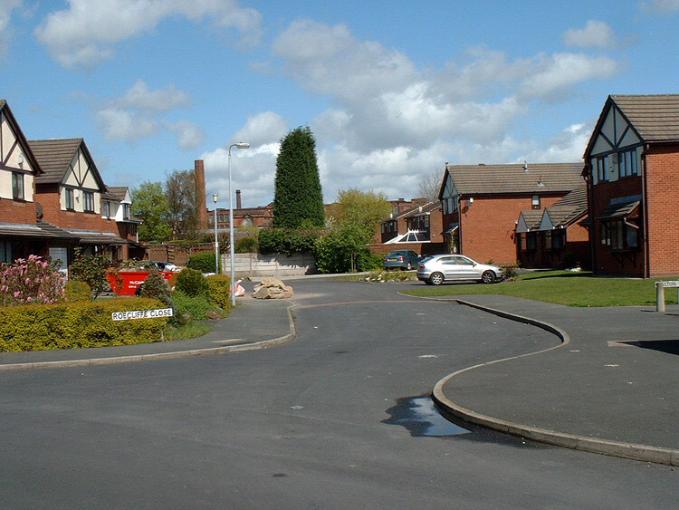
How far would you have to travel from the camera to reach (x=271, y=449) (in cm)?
831

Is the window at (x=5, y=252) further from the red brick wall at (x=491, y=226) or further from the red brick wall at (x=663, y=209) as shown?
the red brick wall at (x=491, y=226)

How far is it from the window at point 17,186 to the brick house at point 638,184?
25.0m

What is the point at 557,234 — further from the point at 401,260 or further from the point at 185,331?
the point at 185,331

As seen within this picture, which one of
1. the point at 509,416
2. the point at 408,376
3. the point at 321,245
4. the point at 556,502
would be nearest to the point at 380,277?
the point at 321,245

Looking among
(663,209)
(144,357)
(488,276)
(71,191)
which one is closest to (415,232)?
(488,276)

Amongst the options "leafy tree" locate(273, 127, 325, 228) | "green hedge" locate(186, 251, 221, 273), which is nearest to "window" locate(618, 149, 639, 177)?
"green hedge" locate(186, 251, 221, 273)

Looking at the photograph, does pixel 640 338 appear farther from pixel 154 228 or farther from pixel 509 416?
pixel 154 228

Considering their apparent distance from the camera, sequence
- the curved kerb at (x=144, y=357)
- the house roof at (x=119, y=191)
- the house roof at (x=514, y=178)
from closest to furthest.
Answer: the curved kerb at (x=144, y=357), the house roof at (x=119, y=191), the house roof at (x=514, y=178)

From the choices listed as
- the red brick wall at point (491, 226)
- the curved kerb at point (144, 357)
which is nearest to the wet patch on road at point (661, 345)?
the curved kerb at point (144, 357)

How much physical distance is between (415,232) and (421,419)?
73.8 metres

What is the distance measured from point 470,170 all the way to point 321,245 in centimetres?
1253

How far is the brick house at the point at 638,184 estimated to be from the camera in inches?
1318

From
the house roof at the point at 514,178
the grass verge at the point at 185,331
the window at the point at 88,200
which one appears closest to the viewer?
the grass verge at the point at 185,331

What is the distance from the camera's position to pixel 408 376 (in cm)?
1352
